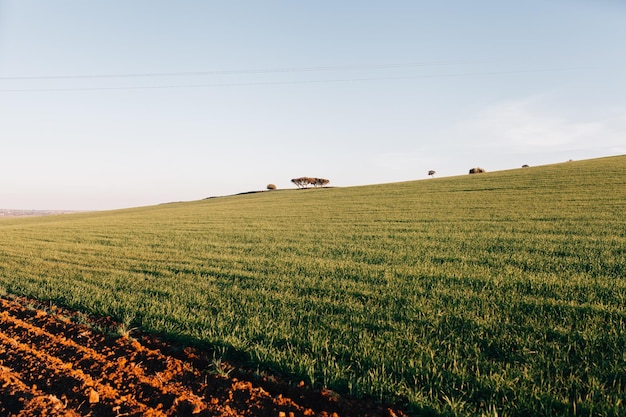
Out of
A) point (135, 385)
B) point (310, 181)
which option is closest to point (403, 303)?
point (135, 385)

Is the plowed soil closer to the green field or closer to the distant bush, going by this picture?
the green field

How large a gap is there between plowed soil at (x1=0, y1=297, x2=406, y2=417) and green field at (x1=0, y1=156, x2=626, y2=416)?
298 mm

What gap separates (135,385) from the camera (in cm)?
424

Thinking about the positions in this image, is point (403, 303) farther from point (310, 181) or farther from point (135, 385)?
point (310, 181)

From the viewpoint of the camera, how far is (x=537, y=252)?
10.7 meters

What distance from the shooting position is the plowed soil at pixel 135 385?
12.3 feet

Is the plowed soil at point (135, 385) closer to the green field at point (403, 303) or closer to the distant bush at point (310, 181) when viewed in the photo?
the green field at point (403, 303)

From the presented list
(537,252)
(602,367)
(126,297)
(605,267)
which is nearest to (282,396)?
(602,367)

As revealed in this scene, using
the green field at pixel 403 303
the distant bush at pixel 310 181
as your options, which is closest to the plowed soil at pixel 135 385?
the green field at pixel 403 303

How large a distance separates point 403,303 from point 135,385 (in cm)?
451

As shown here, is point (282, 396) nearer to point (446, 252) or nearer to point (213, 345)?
point (213, 345)


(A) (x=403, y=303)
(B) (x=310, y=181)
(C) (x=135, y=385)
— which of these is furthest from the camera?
(B) (x=310, y=181)

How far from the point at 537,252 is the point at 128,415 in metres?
11.1

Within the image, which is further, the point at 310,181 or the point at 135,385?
the point at 310,181
